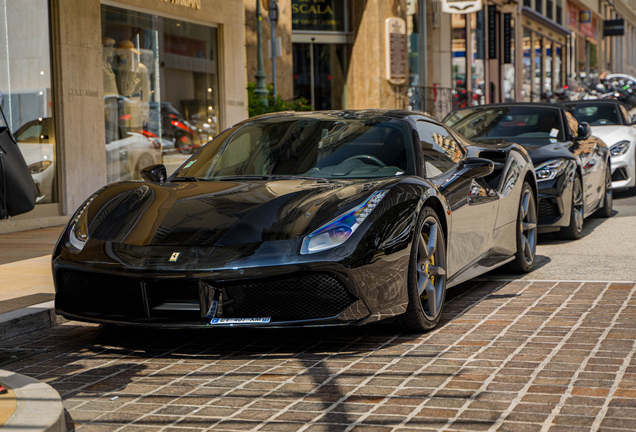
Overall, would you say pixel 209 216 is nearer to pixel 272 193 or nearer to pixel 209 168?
pixel 272 193

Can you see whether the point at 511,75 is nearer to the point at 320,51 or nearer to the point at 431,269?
the point at 320,51

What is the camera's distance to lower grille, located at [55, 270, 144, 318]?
444 centimetres

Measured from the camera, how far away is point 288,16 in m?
19.0

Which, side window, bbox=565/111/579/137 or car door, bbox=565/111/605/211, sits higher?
side window, bbox=565/111/579/137

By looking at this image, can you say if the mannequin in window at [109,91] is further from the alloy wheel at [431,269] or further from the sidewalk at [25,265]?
the alloy wheel at [431,269]

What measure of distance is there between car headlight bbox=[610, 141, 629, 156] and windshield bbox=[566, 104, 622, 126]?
1000 mm

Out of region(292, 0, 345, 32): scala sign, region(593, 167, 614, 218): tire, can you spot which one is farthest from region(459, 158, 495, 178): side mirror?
region(292, 0, 345, 32): scala sign

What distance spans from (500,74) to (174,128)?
23.8 meters

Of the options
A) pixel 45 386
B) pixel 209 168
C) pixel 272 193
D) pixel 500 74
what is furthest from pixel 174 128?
pixel 500 74

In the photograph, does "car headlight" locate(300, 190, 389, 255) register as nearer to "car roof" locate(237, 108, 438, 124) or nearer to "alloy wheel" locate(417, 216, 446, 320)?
"alloy wheel" locate(417, 216, 446, 320)

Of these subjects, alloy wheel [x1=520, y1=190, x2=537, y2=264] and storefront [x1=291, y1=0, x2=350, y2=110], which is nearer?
alloy wheel [x1=520, y1=190, x2=537, y2=264]

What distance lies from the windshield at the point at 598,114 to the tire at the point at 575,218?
523 cm

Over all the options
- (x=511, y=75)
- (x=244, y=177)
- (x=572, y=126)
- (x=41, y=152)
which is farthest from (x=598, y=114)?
(x=511, y=75)

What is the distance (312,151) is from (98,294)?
1661 millimetres
